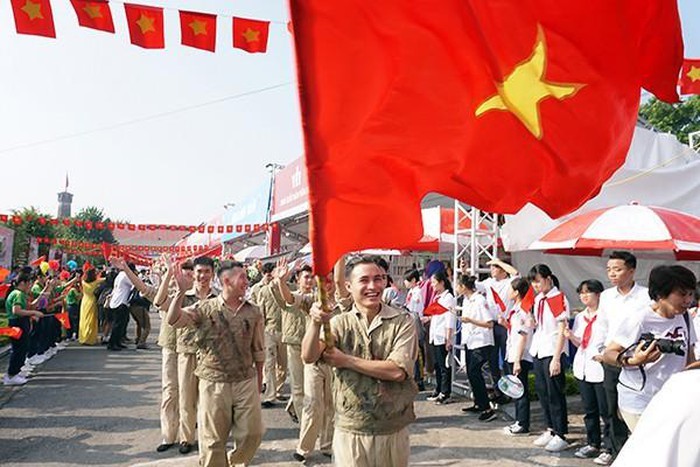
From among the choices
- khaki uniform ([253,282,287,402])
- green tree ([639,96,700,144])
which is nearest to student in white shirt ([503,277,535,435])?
khaki uniform ([253,282,287,402])

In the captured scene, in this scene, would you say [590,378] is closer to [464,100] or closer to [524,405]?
[524,405]

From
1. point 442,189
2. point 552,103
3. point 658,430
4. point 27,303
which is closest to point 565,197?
point 552,103

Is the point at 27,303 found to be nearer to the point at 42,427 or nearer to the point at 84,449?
the point at 42,427

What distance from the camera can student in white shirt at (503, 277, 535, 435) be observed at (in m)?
5.97

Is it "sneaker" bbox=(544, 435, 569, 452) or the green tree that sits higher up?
the green tree

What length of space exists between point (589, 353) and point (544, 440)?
1.24 m

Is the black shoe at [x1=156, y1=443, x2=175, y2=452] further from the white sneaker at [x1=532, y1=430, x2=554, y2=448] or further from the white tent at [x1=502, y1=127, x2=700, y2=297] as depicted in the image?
the white tent at [x1=502, y1=127, x2=700, y2=297]

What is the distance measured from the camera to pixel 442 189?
2.96 m

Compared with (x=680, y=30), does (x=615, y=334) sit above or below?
below

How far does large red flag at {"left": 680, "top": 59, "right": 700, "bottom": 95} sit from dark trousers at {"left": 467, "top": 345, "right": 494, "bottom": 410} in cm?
511

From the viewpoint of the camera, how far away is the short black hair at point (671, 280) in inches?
134

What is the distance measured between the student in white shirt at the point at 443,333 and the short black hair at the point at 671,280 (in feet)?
13.0

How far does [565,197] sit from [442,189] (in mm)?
899

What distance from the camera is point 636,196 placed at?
10133mm
